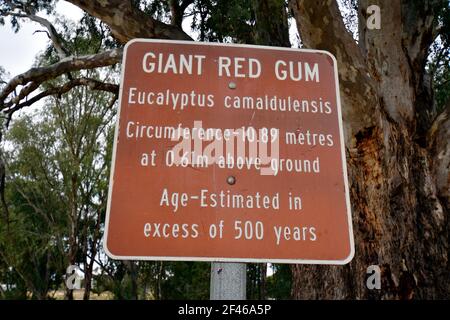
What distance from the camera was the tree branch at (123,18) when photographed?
423cm

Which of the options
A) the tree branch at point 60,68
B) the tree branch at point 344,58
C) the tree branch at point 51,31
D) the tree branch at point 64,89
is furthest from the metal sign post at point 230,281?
the tree branch at point 51,31

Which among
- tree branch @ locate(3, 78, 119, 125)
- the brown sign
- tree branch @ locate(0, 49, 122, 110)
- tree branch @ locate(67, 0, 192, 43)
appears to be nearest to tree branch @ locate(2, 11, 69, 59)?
tree branch @ locate(3, 78, 119, 125)

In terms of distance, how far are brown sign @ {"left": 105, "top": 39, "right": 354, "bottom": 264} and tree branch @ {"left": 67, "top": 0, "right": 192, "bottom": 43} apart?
8.72ft

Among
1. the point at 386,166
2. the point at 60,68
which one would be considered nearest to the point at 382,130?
the point at 386,166

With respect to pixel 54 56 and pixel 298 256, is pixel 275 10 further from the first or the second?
pixel 54 56

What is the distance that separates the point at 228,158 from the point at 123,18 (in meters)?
3.08

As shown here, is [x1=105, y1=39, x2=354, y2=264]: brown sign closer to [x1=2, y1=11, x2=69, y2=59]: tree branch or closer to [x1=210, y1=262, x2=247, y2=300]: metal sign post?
[x1=210, y1=262, x2=247, y2=300]: metal sign post

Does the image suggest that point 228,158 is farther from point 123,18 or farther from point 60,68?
point 60,68

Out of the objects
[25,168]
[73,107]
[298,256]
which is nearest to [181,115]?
[298,256]

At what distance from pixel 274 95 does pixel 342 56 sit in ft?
5.58

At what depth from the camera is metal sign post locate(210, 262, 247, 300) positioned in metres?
1.48

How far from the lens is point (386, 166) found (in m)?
3.46
